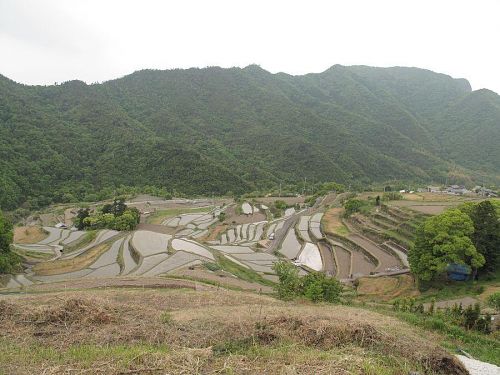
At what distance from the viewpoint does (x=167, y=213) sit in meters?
58.9

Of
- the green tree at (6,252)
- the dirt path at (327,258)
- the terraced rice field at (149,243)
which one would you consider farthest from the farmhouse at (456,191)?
the green tree at (6,252)

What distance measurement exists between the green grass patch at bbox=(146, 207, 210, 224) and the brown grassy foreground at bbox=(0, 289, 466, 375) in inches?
1805

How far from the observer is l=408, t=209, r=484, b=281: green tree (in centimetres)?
2169

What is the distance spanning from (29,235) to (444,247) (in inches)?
1617

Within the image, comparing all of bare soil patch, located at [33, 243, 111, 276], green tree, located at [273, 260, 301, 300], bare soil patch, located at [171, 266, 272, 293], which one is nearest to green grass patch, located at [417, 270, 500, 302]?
green tree, located at [273, 260, 301, 300]

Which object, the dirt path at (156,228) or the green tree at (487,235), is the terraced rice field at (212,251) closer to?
the dirt path at (156,228)

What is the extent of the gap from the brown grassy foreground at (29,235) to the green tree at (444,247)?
122 ft

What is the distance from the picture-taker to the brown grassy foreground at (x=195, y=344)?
519 centimetres

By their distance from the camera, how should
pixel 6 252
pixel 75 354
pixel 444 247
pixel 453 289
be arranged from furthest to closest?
1. pixel 6 252
2. pixel 444 247
3. pixel 453 289
4. pixel 75 354

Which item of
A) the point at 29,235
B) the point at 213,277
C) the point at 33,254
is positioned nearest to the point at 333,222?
A: the point at 213,277

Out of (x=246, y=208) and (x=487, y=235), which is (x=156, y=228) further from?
(x=487, y=235)

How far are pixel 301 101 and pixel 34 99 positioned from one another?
10382 cm

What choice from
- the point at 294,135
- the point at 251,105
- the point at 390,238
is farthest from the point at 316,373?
the point at 251,105

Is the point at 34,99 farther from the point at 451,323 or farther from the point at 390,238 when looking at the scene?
the point at 451,323
